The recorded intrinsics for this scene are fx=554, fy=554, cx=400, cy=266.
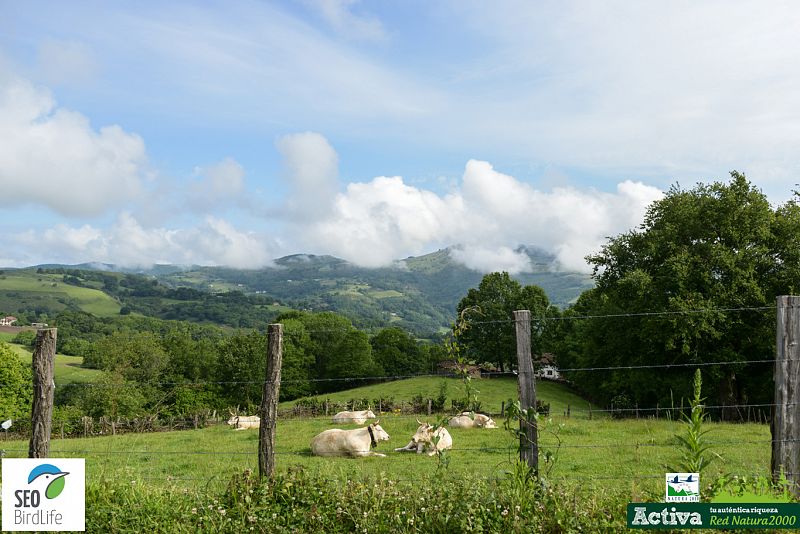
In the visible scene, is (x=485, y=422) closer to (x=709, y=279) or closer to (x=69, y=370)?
(x=709, y=279)

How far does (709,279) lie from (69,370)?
4251 inches

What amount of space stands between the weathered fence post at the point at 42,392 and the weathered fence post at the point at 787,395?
396 inches

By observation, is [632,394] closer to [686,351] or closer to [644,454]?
[686,351]

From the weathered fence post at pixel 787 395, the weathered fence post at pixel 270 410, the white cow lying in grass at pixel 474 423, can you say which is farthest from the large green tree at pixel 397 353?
the weathered fence post at pixel 787 395

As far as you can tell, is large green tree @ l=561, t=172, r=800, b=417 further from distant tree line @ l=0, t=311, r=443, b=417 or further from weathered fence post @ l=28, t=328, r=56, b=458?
distant tree line @ l=0, t=311, r=443, b=417

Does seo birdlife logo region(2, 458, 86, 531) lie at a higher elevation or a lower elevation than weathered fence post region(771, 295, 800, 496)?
lower

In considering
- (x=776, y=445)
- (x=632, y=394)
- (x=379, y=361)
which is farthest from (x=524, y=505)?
(x=379, y=361)

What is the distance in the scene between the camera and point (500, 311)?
68438mm

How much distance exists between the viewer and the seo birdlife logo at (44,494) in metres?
7.19

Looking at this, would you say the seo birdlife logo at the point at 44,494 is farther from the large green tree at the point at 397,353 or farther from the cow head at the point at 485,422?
the large green tree at the point at 397,353

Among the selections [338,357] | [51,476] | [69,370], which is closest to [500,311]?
[338,357]

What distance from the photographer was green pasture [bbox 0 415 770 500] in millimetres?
9398

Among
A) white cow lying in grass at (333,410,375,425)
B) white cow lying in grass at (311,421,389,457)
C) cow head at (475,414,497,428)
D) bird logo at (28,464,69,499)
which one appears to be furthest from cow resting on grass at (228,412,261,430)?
bird logo at (28,464,69,499)

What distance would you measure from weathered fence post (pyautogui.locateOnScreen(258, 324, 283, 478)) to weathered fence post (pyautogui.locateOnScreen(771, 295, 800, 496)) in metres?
6.70
